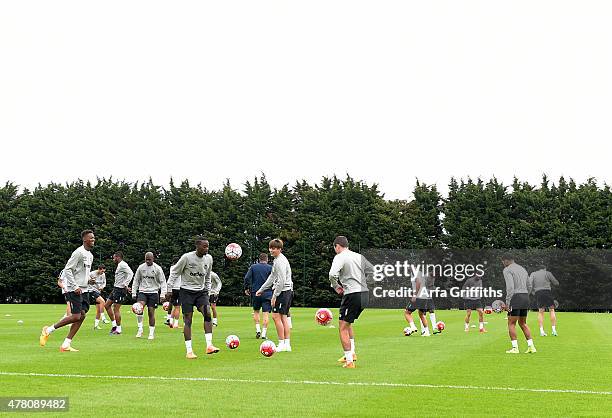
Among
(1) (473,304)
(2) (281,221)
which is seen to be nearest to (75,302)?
(1) (473,304)

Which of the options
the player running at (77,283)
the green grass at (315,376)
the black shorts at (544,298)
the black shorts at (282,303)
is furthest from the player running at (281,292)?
the black shorts at (544,298)

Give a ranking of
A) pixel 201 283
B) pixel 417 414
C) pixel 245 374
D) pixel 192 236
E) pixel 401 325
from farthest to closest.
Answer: pixel 192 236 < pixel 401 325 < pixel 201 283 < pixel 245 374 < pixel 417 414

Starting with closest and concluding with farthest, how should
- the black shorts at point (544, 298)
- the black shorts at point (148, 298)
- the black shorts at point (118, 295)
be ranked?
the black shorts at point (148, 298), the black shorts at point (118, 295), the black shorts at point (544, 298)

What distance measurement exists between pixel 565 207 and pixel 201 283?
149 feet

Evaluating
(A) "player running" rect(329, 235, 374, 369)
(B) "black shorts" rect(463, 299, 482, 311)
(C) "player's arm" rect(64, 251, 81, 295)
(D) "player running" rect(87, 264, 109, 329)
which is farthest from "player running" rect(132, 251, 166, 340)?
(B) "black shorts" rect(463, 299, 482, 311)

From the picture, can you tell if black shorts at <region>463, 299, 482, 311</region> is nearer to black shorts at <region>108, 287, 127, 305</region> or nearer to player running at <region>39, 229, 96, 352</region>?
black shorts at <region>108, 287, 127, 305</region>

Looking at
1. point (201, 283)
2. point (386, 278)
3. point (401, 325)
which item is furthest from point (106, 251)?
point (201, 283)

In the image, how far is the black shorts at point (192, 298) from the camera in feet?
52.3

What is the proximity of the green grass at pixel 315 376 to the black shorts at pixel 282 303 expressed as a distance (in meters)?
1.00

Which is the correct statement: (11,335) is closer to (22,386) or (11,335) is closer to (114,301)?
(114,301)

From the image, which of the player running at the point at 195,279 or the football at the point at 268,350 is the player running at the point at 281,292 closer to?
the football at the point at 268,350

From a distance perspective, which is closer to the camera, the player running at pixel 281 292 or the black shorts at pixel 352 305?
the black shorts at pixel 352 305

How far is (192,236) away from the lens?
61.8 m

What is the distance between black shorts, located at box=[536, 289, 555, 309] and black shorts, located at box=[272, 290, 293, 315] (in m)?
10.8
